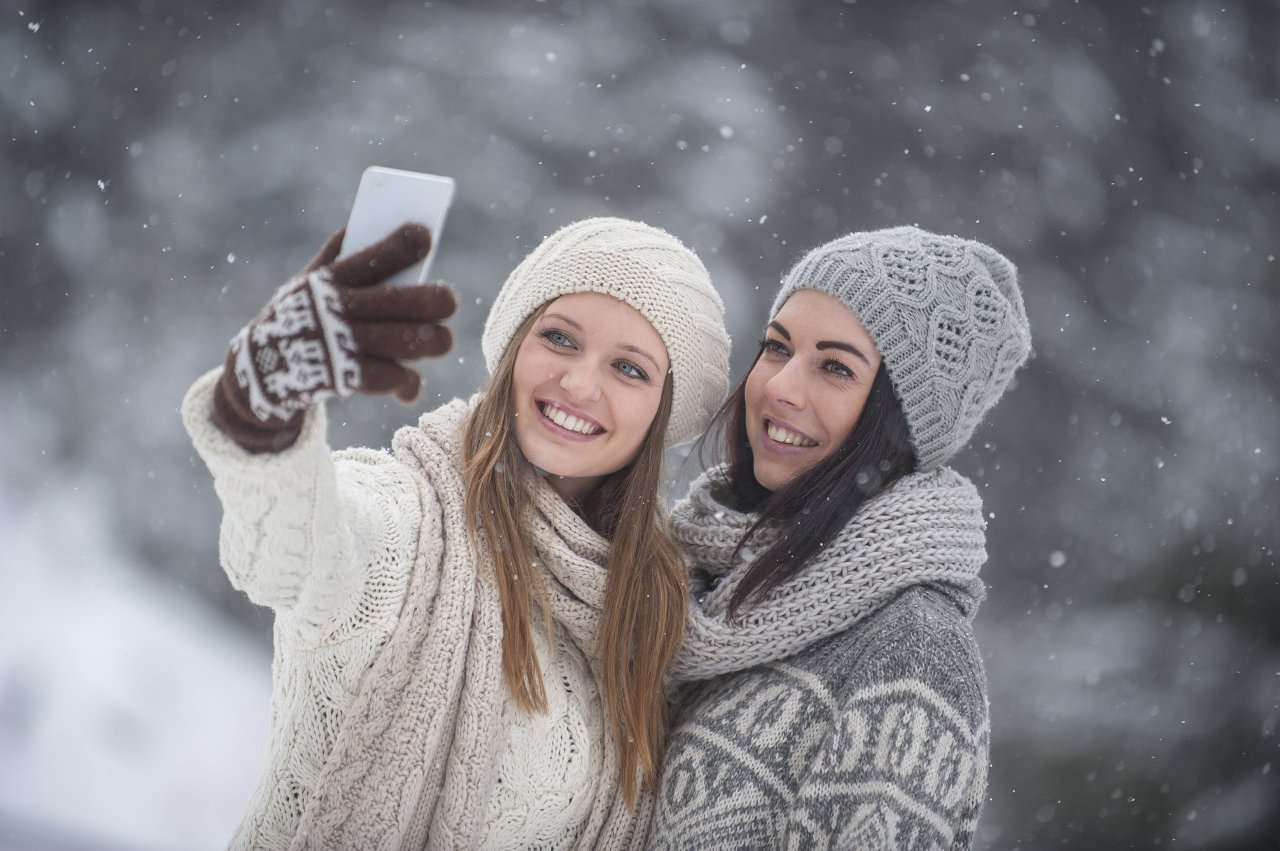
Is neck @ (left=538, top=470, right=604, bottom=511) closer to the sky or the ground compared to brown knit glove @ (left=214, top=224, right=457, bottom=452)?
closer to the ground

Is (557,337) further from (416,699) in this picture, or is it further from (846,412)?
(416,699)

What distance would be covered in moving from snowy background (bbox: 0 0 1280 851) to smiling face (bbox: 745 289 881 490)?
9.76ft

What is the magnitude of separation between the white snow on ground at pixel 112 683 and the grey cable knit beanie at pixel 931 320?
4.12m

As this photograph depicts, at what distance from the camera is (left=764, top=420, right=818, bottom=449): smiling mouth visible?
2236 millimetres

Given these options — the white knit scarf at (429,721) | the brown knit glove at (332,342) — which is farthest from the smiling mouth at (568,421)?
the brown knit glove at (332,342)

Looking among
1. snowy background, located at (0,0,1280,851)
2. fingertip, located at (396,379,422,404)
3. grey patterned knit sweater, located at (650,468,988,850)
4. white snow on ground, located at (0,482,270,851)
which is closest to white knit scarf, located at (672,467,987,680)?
grey patterned knit sweater, located at (650,468,988,850)

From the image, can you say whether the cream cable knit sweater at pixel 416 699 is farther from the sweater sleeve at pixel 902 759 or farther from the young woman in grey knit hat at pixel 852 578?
the sweater sleeve at pixel 902 759

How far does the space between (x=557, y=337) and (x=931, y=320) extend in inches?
28.3

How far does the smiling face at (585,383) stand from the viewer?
6.52ft

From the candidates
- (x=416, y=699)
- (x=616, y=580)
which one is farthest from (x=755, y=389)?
(x=416, y=699)

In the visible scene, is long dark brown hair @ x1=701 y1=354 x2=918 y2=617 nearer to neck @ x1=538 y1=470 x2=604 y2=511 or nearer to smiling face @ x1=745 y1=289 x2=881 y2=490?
smiling face @ x1=745 y1=289 x2=881 y2=490

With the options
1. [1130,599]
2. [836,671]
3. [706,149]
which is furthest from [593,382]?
[1130,599]

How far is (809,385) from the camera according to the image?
2.19m

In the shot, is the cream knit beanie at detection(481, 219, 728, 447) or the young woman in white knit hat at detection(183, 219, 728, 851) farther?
the cream knit beanie at detection(481, 219, 728, 447)
